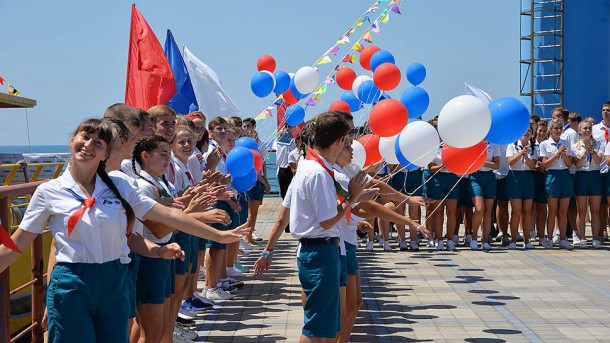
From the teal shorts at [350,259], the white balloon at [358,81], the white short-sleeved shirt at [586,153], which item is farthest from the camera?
the white short-sleeved shirt at [586,153]

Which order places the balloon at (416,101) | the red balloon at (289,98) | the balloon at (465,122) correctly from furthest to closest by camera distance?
the red balloon at (289,98), the balloon at (416,101), the balloon at (465,122)

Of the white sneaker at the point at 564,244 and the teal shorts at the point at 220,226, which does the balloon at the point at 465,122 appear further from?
the white sneaker at the point at 564,244

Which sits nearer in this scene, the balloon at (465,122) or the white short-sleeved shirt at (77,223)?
the white short-sleeved shirt at (77,223)

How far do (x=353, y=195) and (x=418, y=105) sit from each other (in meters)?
6.48

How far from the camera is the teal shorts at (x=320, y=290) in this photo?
568cm

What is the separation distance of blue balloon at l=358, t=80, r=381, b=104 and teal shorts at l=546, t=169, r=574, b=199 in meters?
3.35

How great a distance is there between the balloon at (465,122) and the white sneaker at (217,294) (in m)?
3.38

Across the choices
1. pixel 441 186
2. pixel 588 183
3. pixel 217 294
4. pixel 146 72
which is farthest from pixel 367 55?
pixel 217 294

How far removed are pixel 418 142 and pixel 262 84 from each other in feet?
20.0

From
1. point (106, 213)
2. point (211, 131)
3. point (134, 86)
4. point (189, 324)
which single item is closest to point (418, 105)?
point (211, 131)

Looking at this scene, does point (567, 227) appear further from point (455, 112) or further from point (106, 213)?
point (106, 213)

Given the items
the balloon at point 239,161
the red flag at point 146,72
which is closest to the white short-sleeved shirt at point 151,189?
the balloon at point 239,161

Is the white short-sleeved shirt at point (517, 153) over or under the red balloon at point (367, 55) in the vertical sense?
under

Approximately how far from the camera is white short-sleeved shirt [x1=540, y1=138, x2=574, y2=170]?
46.6ft
